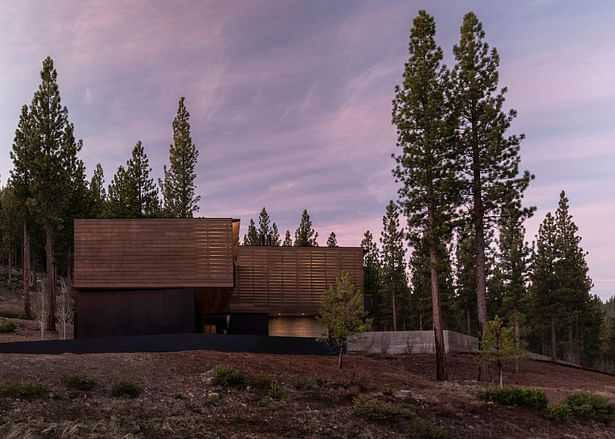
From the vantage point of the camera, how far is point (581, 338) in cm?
6431

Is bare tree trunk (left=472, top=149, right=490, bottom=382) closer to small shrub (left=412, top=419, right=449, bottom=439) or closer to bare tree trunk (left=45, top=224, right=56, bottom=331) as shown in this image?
small shrub (left=412, top=419, right=449, bottom=439)

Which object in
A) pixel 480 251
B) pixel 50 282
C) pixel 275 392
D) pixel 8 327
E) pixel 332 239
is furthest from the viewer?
pixel 332 239

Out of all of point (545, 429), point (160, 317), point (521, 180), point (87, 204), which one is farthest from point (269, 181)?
point (545, 429)

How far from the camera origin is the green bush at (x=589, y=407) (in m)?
17.8

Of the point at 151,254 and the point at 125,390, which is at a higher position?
the point at 151,254

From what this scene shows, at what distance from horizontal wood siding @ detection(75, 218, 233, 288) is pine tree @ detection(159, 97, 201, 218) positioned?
823 inches

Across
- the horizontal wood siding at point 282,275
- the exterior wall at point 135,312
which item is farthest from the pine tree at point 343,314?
the horizontal wood siding at point 282,275

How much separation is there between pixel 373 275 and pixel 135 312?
40.2m

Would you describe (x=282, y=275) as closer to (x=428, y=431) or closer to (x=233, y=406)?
(x=233, y=406)

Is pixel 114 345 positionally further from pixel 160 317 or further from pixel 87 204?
pixel 87 204

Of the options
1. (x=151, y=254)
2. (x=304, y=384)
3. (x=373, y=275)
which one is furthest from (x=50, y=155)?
(x=373, y=275)

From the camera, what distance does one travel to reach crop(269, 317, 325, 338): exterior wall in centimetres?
3791

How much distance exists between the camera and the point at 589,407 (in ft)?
58.7

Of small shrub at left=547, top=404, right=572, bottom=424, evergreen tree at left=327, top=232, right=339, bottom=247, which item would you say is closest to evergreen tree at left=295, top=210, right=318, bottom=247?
evergreen tree at left=327, top=232, right=339, bottom=247
